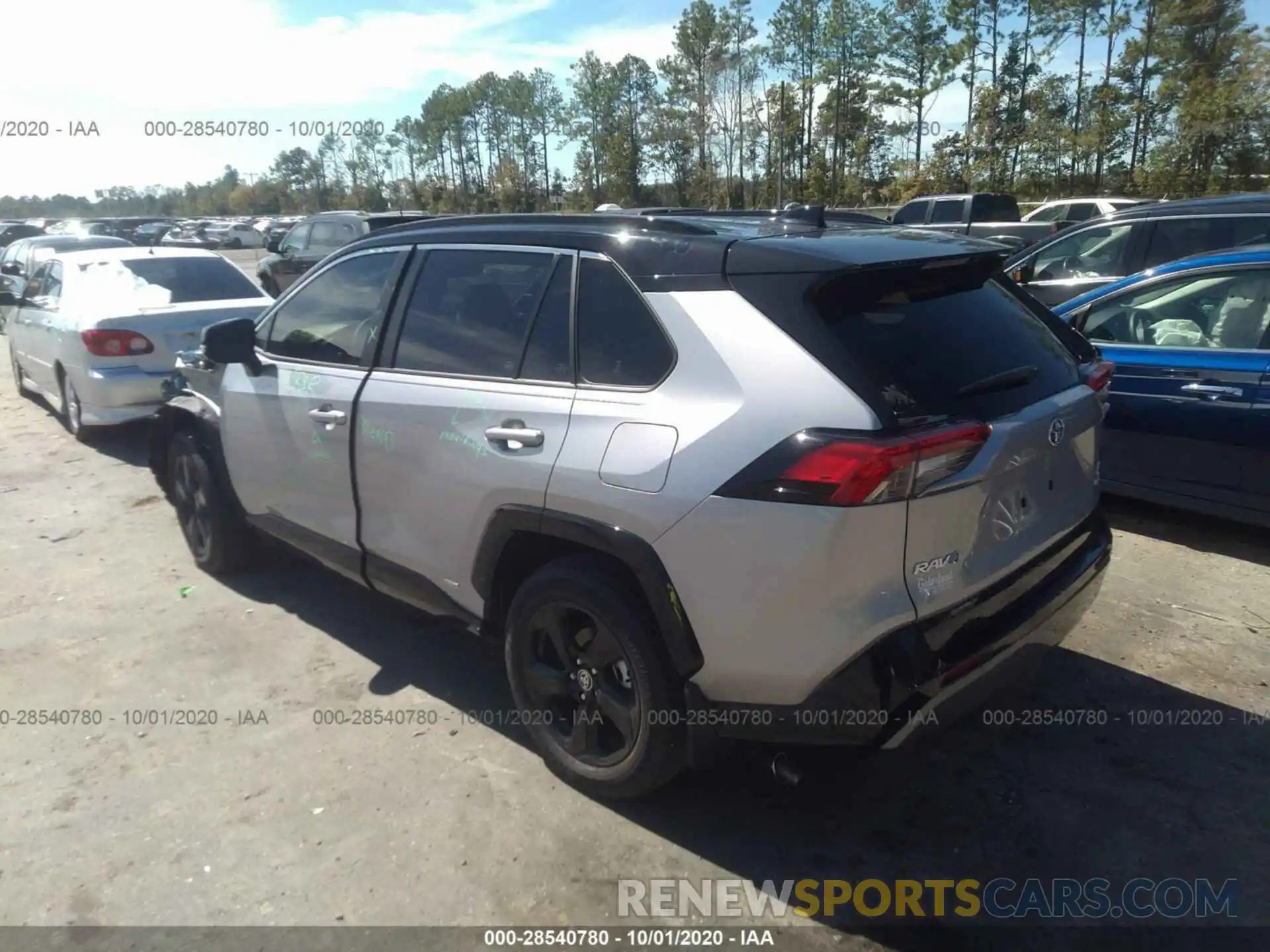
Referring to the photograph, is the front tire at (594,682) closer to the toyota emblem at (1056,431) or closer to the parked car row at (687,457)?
→ the parked car row at (687,457)

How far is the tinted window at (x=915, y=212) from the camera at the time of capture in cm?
1853

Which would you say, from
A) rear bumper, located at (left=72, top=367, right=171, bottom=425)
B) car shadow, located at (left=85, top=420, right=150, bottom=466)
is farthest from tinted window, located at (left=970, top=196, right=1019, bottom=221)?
rear bumper, located at (left=72, top=367, right=171, bottom=425)

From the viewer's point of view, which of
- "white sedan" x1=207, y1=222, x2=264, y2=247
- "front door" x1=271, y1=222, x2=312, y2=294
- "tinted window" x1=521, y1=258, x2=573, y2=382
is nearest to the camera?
"tinted window" x1=521, y1=258, x2=573, y2=382

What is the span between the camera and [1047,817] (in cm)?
298

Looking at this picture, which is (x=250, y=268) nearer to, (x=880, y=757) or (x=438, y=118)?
(x=438, y=118)

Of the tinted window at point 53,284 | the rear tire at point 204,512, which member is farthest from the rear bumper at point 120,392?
the rear tire at point 204,512

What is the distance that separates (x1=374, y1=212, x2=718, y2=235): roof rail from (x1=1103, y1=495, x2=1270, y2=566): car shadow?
125 inches

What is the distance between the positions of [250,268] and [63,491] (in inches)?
1090

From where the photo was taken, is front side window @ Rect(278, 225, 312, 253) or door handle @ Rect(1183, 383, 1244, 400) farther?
front side window @ Rect(278, 225, 312, 253)

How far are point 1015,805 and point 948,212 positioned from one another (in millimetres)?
17011

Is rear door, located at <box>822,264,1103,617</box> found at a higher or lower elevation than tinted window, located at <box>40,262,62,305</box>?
lower

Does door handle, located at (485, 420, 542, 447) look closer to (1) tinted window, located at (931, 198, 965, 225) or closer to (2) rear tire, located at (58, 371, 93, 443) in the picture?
(2) rear tire, located at (58, 371, 93, 443)

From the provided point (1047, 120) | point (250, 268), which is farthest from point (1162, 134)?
point (250, 268)

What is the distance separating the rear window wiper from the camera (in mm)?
2637
